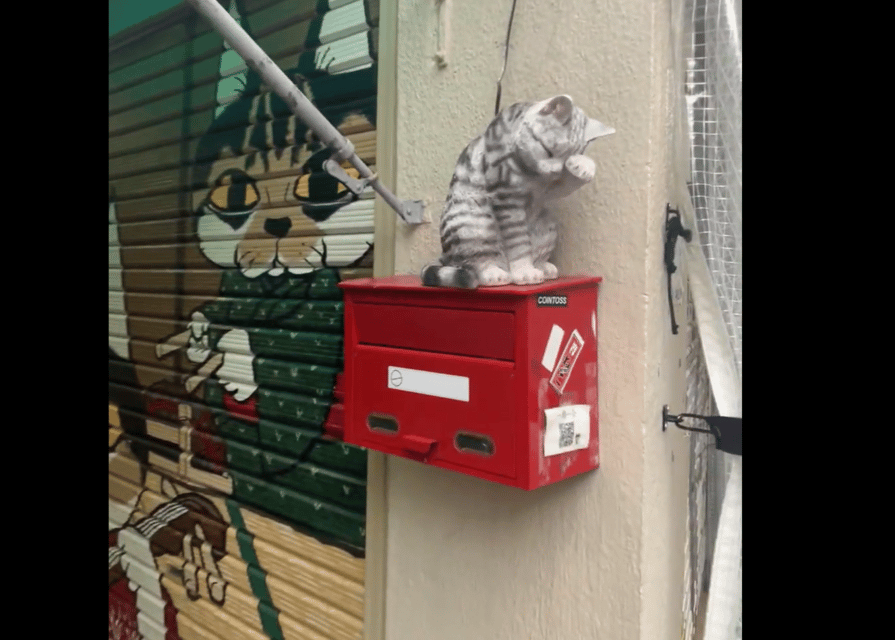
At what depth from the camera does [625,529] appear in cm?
170

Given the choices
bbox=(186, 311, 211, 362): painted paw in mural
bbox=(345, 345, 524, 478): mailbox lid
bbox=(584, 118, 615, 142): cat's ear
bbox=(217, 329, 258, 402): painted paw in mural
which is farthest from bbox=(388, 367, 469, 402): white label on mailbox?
bbox=(186, 311, 211, 362): painted paw in mural

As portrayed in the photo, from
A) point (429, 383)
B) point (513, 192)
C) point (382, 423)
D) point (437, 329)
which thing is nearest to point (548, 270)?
point (513, 192)

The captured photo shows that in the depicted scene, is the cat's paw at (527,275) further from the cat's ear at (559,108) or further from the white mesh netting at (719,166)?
the white mesh netting at (719,166)

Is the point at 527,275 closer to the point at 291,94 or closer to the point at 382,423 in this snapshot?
the point at 382,423

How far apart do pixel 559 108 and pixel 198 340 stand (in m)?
2.31

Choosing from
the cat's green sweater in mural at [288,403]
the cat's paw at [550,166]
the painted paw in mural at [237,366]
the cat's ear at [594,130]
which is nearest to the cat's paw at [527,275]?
the cat's paw at [550,166]

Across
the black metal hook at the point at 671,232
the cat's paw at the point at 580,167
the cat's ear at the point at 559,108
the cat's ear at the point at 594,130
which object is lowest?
the black metal hook at the point at 671,232

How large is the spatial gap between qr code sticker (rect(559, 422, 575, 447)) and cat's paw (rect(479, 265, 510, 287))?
0.38 m

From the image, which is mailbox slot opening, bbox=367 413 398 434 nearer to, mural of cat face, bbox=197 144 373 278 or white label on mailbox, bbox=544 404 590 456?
white label on mailbox, bbox=544 404 590 456

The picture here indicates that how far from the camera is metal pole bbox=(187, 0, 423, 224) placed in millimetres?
1678

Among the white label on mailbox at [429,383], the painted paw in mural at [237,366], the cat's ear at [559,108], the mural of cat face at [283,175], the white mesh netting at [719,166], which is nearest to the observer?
the cat's ear at [559,108]

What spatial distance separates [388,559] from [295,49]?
78.5 inches

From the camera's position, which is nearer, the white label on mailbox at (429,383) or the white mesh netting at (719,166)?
the white label on mailbox at (429,383)

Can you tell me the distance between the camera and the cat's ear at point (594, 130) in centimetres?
159
